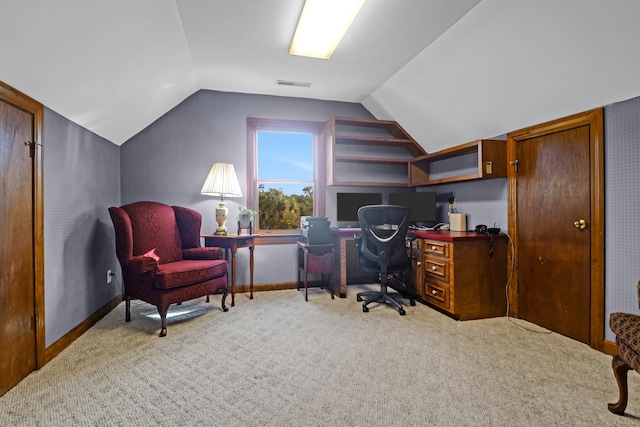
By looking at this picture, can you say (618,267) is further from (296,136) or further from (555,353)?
(296,136)

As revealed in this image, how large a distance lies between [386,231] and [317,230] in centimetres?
92

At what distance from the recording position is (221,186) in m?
3.71

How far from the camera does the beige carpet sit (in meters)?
1.64

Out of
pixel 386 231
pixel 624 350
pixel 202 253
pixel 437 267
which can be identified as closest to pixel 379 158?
pixel 386 231

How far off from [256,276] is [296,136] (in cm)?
202

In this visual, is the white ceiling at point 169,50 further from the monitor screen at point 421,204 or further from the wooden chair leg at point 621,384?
the wooden chair leg at point 621,384

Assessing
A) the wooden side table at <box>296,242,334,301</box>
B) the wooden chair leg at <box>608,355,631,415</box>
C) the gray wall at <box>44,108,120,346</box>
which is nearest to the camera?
the wooden chair leg at <box>608,355,631,415</box>

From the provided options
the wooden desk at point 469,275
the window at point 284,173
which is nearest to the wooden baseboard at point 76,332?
the window at point 284,173

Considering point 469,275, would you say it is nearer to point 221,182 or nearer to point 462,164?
point 462,164


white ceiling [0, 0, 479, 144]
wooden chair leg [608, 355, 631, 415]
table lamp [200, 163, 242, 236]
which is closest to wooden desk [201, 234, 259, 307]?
table lamp [200, 163, 242, 236]

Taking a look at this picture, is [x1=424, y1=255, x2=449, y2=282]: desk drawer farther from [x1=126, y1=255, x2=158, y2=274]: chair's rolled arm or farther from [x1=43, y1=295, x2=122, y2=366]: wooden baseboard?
[x1=43, y1=295, x2=122, y2=366]: wooden baseboard

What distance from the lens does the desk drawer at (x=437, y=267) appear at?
3146 millimetres

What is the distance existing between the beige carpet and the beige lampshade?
1.47m

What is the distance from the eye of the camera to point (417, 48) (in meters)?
3.02
